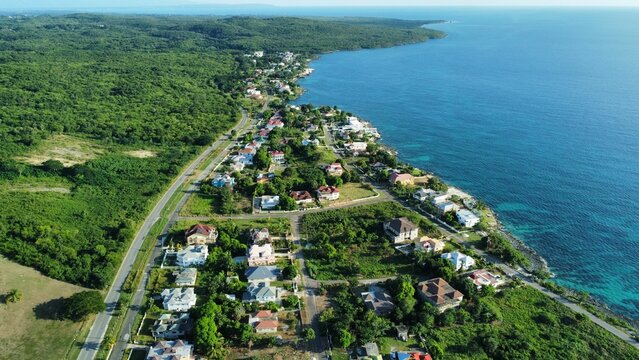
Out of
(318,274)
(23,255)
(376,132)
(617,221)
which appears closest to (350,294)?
(318,274)

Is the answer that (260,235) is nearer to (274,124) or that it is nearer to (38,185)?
(38,185)

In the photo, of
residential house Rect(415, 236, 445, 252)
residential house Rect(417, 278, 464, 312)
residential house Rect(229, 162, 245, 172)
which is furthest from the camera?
residential house Rect(229, 162, 245, 172)

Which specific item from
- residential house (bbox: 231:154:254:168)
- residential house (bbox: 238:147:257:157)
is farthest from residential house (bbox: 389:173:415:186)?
residential house (bbox: 238:147:257:157)

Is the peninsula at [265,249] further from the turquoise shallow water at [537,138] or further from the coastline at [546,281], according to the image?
the turquoise shallow water at [537,138]

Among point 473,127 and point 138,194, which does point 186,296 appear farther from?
point 473,127

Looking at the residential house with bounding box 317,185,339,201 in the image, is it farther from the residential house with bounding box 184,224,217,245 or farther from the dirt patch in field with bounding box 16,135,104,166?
the dirt patch in field with bounding box 16,135,104,166

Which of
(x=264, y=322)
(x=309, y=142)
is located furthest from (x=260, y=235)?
(x=309, y=142)
